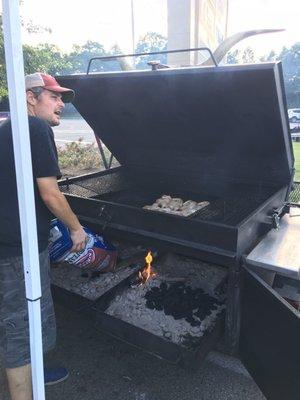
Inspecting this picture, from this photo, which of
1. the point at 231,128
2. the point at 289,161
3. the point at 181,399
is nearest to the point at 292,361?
the point at 181,399

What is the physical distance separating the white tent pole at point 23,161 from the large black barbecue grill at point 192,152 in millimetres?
955

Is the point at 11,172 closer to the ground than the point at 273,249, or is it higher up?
higher up

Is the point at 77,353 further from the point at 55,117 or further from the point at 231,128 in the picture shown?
the point at 231,128

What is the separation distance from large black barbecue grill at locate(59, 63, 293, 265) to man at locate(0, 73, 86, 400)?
1.99 feet

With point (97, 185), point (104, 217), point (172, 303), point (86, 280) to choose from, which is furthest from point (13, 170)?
point (97, 185)

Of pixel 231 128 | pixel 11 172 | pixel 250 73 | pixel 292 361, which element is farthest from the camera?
pixel 231 128

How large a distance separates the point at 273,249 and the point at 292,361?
0.72 meters

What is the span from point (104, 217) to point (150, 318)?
2.77 ft

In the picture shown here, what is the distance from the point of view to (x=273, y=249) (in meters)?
2.16

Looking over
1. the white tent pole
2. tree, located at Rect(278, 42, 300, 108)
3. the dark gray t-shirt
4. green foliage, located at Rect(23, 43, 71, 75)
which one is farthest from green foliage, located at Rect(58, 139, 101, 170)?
tree, located at Rect(278, 42, 300, 108)

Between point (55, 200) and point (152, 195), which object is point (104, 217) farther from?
point (152, 195)

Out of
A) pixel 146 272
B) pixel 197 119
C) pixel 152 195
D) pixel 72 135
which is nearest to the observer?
pixel 197 119

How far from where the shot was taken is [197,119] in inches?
109

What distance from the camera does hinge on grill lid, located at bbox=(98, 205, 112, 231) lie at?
2506 mm
